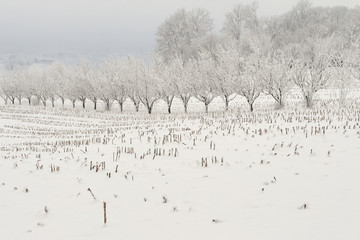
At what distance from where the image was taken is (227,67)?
95.5ft

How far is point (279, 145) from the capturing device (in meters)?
9.25

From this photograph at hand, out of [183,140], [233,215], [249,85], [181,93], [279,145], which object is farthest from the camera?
[181,93]

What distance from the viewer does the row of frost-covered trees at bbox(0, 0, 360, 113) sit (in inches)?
965

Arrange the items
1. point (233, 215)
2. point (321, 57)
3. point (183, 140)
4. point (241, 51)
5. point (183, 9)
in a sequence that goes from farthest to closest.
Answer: point (183, 9) → point (241, 51) → point (321, 57) → point (183, 140) → point (233, 215)

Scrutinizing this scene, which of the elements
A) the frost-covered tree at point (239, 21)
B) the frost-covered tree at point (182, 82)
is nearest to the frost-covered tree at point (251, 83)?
the frost-covered tree at point (182, 82)

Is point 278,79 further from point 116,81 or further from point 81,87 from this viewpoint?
point 81,87

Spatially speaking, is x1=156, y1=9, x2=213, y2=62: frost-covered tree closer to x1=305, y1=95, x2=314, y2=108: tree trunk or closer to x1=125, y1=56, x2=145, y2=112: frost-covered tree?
x1=125, y1=56, x2=145, y2=112: frost-covered tree

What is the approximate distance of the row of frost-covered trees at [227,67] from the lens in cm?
2452

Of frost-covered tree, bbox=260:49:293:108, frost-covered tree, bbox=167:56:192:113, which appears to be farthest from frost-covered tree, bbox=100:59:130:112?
frost-covered tree, bbox=260:49:293:108

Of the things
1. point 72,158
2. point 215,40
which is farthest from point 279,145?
point 215,40

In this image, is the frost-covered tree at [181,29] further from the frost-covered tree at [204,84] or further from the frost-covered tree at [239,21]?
the frost-covered tree at [204,84]

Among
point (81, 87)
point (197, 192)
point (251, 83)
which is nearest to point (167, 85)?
point (251, 83)

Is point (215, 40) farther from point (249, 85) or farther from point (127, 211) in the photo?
point (127, 211)

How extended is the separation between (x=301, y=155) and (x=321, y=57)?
59.0ft
